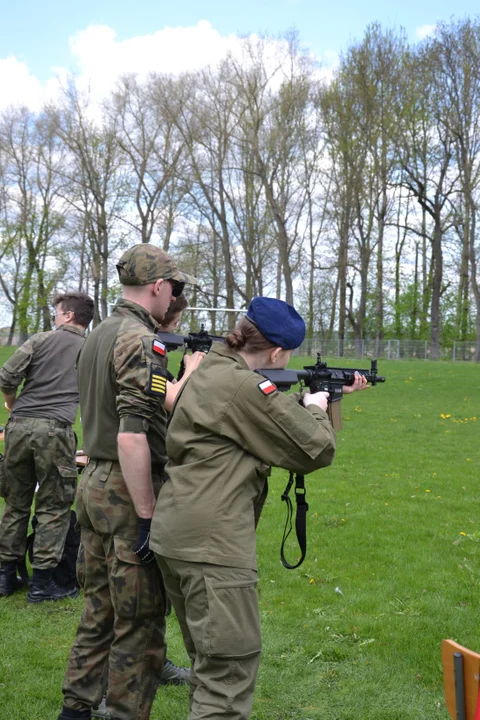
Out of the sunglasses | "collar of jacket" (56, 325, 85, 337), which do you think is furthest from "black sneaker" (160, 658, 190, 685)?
"collar of jacket" (56, 325, 85, 337)

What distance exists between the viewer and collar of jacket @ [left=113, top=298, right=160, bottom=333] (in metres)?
3.76

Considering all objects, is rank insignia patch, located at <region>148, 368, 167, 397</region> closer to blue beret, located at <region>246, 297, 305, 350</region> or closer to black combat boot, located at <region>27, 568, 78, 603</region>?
blue beret, located at <region>246, 297, 305, 350</region>

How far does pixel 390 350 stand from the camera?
4488 cm

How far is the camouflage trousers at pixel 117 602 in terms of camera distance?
11.2 feet

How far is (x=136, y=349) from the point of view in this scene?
3490mm

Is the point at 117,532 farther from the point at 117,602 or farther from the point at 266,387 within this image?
the point at 266,387

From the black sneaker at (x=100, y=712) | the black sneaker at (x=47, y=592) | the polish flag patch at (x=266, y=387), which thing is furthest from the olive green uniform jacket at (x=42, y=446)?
the polish flag patch at (x=266, y=387)

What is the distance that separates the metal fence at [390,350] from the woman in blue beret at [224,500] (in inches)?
1567

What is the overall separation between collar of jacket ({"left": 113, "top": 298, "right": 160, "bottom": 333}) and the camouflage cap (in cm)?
11

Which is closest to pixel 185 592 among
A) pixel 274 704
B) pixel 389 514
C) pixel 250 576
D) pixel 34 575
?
pixel 250 576

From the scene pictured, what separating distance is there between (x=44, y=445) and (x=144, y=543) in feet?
8.75

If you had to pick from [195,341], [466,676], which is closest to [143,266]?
[195,341]

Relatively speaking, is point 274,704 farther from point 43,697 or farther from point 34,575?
point 34,575

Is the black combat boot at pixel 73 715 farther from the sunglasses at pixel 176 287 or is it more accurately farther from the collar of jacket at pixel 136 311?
the sunglasses at pixel 176 287
